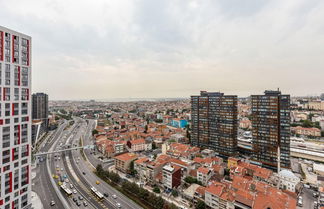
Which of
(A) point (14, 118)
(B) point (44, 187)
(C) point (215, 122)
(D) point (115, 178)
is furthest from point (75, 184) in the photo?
(C) point (215, 122)

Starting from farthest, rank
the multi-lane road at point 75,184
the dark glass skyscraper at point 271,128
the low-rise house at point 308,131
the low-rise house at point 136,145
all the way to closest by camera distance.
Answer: the low-rise house at point 308,131, the low-rise house at point 136,145, the dark glass skyscraper at point 271,128, the multi-lane road at point 75,184

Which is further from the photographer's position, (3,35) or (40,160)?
(40,160)

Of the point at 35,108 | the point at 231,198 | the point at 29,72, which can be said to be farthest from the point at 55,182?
the point at 35,108

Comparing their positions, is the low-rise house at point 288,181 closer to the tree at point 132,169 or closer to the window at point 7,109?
the tree at point 132,169

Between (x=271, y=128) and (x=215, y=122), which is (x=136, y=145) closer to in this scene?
(x=215, y=122)

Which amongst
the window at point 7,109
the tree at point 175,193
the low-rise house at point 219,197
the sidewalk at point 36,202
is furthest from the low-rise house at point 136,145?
the window at point 7,109

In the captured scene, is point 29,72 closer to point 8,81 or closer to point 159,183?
point 8,81
